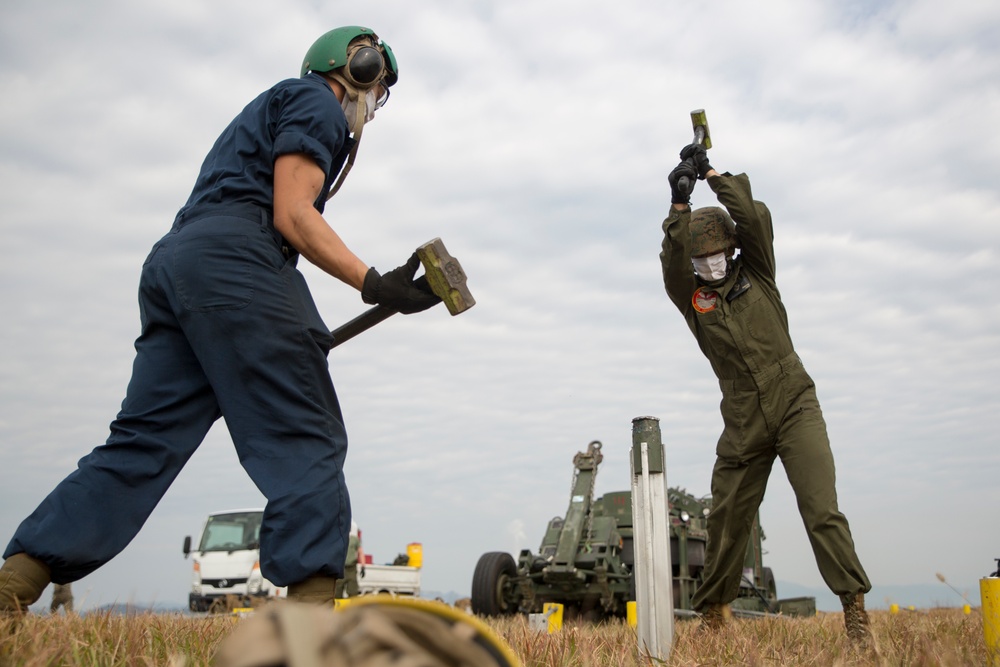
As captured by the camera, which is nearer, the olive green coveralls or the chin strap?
the chin strap

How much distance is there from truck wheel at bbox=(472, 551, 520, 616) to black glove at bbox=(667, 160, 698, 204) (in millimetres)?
8590

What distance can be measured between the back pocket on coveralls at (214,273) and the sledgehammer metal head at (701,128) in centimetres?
328

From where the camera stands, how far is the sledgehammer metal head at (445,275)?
266cm

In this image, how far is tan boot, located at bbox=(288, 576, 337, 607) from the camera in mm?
2283

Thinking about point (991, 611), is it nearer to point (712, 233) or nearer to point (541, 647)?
point (541, 647)

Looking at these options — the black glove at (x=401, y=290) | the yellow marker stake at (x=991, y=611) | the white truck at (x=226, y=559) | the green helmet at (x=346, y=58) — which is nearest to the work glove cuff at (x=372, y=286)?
the black glove at (x=401, y=290)

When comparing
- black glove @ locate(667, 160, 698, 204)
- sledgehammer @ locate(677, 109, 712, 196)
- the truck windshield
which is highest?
sledgehammer @ locate(677, 109, 712, 196)

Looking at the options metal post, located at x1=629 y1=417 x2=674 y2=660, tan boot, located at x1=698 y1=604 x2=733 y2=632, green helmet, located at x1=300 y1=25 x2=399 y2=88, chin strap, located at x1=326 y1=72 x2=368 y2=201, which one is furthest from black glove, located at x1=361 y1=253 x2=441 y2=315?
tan boot, located at x1=698 y1=604 x2=733 y2=632

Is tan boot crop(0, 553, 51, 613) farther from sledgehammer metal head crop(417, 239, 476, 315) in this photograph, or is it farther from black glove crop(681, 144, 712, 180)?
black glove crop(681, 144, 712, 180)

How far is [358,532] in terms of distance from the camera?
1856 centimetres

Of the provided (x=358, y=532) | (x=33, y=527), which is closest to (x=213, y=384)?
(x=33, y=527)

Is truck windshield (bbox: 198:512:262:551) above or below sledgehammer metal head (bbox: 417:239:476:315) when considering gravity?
above

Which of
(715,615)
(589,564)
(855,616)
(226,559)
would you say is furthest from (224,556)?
(855,616)

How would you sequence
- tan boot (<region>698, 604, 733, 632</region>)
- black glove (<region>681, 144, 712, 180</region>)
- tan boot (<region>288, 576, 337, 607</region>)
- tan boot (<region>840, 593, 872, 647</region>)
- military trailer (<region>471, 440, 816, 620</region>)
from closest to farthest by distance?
tan boot (<region>288, 576, 337, 607</region>), tan boot (<region>840, 593, 872, 647</region>), tan boot (<region>698, 604, 733, 632</region>), black glove (<region>681, 144, 712, 180</region>), military trailer (<region>471, 440, 816, 620</region>)
